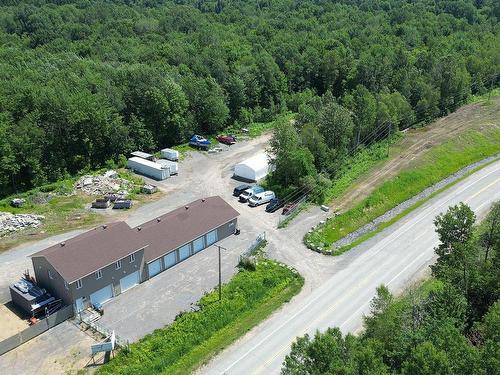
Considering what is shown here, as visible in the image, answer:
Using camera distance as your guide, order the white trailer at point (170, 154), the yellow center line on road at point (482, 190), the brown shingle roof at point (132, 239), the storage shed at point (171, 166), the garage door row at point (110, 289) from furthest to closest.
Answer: the white trailer at point (170, 154) → the storage shed at point (171, 166) → the yellow center line on road at point (482, 190) → the garage door row at point (110, 289) → the brown shingle roof at point (132, 239)

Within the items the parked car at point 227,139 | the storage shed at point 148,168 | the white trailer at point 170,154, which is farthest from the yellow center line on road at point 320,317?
the parked car at point 227,139

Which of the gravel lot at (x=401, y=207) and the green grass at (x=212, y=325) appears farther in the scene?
the gravel lot at (x=401, y=207)

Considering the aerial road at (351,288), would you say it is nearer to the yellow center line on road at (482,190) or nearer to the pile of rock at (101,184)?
the yellow center line on road at (482,190)

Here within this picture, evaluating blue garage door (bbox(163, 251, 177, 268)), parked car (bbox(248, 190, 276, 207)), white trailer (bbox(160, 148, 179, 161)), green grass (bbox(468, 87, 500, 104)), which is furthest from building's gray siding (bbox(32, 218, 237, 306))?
green grass (bbox(468, 87, 500, 104))

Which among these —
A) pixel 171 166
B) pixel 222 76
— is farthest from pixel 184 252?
pixel 222 76

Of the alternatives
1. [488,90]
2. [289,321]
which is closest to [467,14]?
[488,90]

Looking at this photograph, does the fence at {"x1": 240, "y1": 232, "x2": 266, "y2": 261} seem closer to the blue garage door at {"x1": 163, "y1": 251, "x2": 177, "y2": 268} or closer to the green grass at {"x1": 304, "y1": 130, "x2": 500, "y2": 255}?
the green grass at {"x1": 304, "y1": 130, "x2": 500, "y2": 255}
